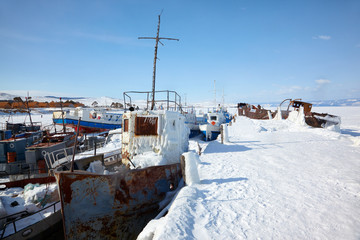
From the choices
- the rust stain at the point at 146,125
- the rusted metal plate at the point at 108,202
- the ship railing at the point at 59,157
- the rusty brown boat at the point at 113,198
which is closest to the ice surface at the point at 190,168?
the rusty brown boat at the point at 113,198

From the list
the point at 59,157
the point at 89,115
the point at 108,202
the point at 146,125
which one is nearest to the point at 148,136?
the point at 146,125

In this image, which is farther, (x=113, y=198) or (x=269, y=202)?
(x=113, y=198)

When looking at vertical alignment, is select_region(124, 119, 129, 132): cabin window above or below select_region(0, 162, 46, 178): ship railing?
above

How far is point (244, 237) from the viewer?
11.9 ft

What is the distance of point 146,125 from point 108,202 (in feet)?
11.0

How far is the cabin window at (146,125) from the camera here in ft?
24.8

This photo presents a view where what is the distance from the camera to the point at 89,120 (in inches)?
1074

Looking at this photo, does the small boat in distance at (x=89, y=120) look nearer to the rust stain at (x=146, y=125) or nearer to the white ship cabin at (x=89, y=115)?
the white ship cabin at (x=89, y=115)

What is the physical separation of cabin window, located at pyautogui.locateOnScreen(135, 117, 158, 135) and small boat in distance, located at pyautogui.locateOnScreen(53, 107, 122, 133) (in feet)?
74.4

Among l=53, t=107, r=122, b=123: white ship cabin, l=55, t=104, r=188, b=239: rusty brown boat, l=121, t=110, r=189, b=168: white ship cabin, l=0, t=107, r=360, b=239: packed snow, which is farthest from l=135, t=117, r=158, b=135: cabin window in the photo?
l=53, t=107, r=122, b=123: white ship cabin

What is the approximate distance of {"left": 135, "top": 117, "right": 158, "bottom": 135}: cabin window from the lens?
7547 mm

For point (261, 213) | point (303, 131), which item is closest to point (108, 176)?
point (261, 213)

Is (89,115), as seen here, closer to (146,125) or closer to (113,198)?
(146,125)

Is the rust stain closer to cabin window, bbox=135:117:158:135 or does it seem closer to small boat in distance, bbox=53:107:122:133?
cabin window, bbox=135:117:158:135
